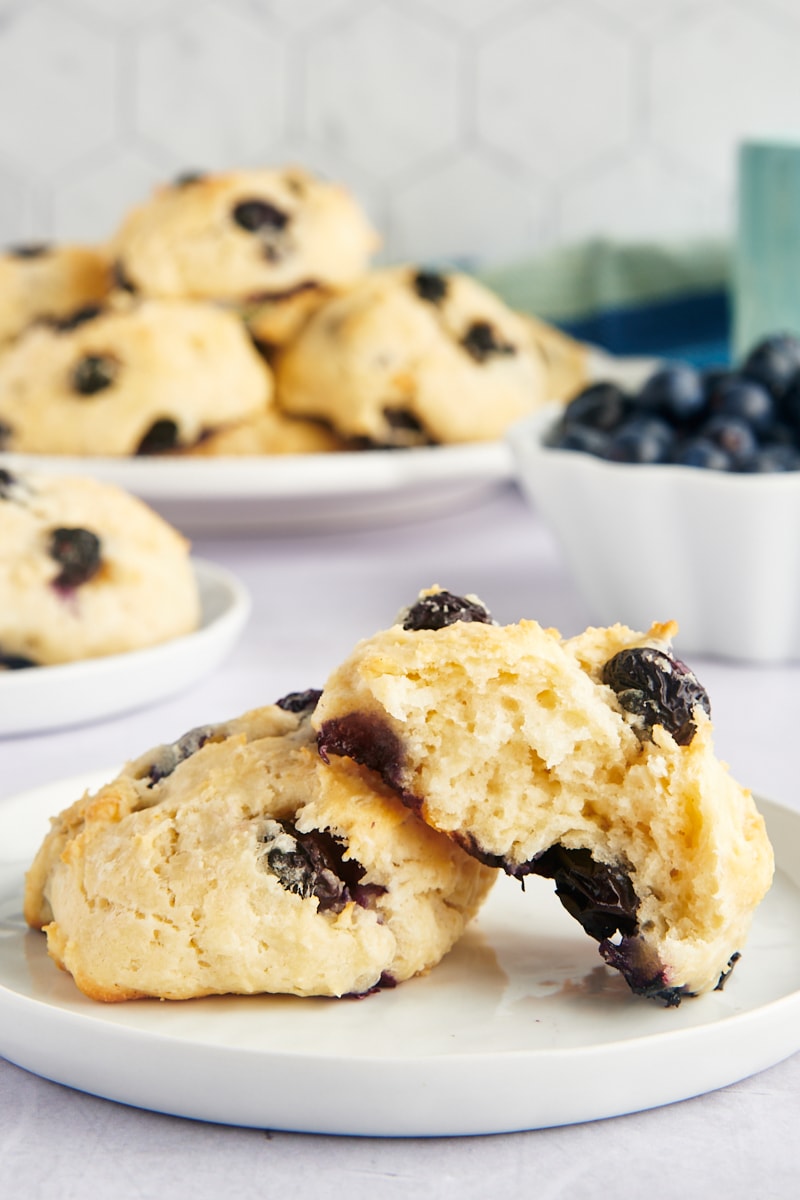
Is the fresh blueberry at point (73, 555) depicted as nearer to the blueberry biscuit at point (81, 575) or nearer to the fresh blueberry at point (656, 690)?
the blueberry biscuit at point (81, 575)

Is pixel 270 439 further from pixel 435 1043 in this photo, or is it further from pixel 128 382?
pixel 435 1043

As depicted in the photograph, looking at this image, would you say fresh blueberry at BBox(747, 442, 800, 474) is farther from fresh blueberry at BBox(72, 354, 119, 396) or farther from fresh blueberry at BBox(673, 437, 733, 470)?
fresh blueberry at BBox(72, 354, 119, 396)

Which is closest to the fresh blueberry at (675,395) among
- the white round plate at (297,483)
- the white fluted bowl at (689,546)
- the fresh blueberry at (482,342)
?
the white fluted bowl at (689,546)

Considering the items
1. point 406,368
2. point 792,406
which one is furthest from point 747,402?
point 406,368

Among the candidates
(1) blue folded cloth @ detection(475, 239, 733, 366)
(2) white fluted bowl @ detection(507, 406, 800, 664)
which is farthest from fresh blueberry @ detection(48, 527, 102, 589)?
(1) blue folded cloth @ detection(475, 239, 733, 366)

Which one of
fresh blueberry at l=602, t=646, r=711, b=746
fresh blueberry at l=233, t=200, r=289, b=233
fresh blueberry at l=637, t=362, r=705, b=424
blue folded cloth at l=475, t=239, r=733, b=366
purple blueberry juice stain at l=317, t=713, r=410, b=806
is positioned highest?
→ fresh blueberry at l=233, t=200, r=289, b=233

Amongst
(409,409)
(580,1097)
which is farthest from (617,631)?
(409,409)

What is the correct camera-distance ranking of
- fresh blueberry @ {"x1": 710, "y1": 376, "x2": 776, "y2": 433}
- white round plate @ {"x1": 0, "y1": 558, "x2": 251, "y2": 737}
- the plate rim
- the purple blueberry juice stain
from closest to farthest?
the purple blueberry juice stain, white round plate @ {"x1": 0, "y1": 558, "x2": 251, "y2": 737}, fresh blueberry @ {"x1": 710, "y1": 376, "x2": 776, "y2": 433}, the plate rim
